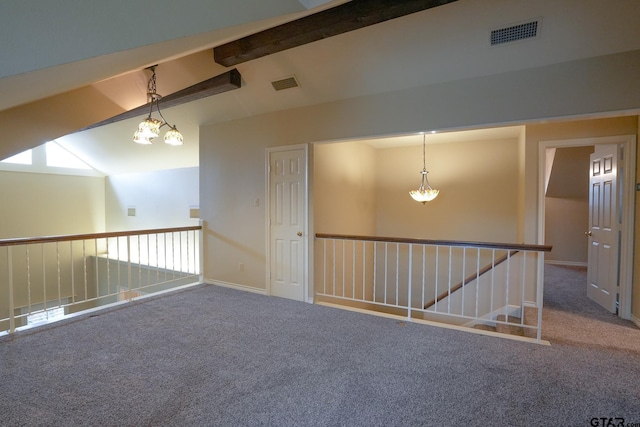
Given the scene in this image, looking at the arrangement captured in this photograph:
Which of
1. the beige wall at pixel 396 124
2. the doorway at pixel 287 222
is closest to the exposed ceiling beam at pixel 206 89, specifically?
the beige wall at pixel 396 124

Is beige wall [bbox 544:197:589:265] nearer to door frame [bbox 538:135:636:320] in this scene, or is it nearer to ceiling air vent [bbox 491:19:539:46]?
door frame [bbox 538:135:636:320]

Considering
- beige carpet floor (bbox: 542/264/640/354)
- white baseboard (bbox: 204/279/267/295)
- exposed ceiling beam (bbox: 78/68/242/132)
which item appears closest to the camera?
beige carpet floor (bbox: 542/264/640/354)

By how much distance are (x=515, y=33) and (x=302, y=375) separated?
11.0 ft

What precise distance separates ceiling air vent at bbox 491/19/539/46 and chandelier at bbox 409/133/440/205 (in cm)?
259

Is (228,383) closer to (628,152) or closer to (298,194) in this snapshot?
(298,194)

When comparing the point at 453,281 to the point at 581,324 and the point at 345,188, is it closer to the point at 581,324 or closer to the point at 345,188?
the point at 581,324

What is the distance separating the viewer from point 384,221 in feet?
20.3

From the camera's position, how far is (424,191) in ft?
16.3

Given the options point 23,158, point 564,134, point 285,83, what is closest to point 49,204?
point 23,158

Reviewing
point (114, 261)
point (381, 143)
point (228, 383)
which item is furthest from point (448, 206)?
point (114, 261)

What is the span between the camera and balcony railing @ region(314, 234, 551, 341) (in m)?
3.19

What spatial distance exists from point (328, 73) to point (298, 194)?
61.0 inches

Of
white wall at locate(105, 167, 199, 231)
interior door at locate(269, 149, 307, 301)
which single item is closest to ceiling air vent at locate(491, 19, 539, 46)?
interior door at locate(269, 149, 307, 301)

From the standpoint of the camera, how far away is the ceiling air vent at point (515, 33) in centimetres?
248
